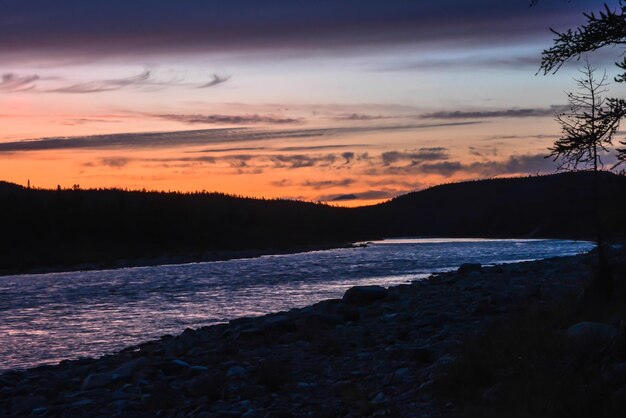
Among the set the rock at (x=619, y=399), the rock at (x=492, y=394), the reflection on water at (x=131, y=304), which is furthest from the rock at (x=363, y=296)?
the rock at (x=619, y=399)

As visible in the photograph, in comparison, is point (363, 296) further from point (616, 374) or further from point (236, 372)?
point (616, 374)

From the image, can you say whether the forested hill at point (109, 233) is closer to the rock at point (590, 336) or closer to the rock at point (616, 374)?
the rock at point (590, 336)

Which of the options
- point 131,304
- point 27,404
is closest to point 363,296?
point 27,404

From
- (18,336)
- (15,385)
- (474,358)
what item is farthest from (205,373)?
(18,336)

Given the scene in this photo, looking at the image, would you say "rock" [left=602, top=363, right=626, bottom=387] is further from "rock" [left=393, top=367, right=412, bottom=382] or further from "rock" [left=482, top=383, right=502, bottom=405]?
"rock" [left=393, top=367, right=412, bottom=382]

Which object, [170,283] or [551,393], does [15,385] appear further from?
[170,283]

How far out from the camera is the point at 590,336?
1164 centimetres

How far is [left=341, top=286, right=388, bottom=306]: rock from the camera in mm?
25609

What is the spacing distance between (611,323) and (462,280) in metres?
19.9

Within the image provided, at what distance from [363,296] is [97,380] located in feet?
38.9

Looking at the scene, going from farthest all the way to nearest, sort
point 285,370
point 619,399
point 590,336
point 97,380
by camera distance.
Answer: point 97,380
point 285,370
point 590,336
point 619,399

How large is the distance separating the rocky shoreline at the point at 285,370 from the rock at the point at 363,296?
1331mm

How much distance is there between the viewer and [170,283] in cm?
4888

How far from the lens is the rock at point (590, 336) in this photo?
36.9 ft
